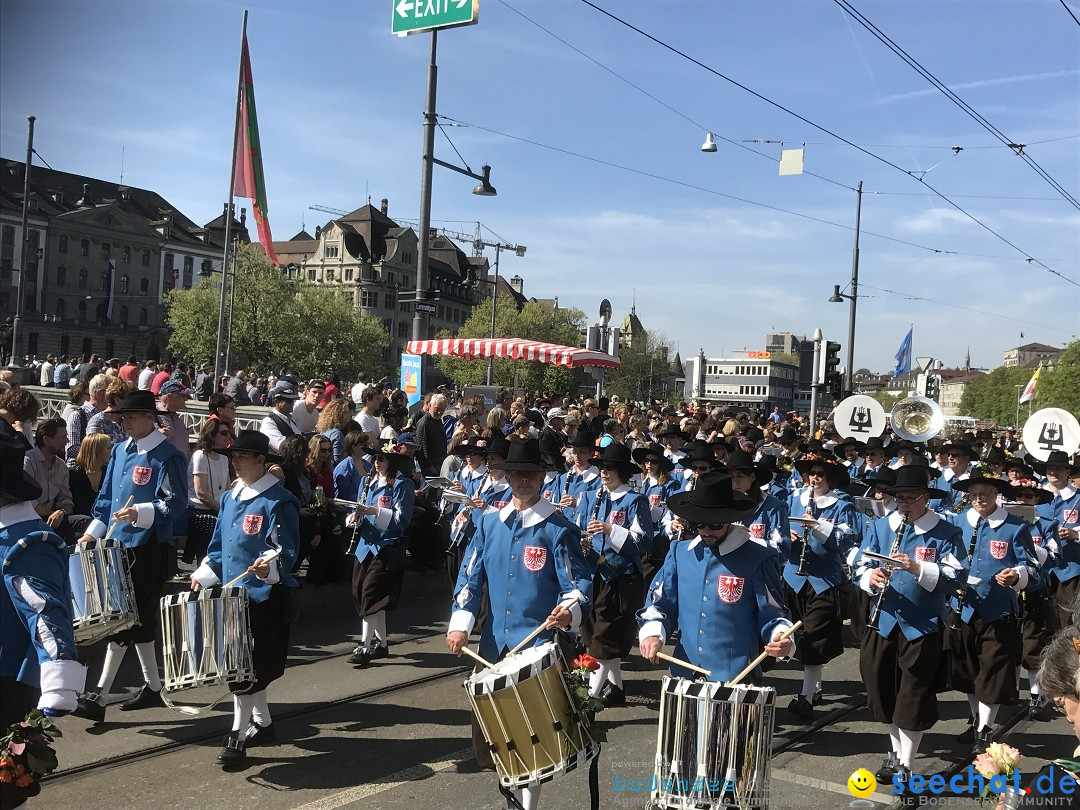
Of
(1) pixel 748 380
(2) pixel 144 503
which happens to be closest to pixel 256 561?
(2) pixel 144 503

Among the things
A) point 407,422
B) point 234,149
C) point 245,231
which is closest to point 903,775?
point 407,422

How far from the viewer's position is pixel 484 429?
13.4 metres

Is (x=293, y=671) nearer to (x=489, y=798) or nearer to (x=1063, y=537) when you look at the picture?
(x=489, y=798)

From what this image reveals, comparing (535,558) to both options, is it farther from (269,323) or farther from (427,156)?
(269,323)

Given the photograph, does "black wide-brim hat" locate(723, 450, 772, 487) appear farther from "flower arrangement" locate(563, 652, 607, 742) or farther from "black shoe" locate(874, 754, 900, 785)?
"flower arrangement" locate(563, 652, 607, 742)

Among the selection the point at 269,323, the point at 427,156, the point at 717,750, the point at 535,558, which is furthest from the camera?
the point at 269,323

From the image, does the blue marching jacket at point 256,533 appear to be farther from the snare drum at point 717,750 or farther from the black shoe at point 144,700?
the snare drum at point 717,750

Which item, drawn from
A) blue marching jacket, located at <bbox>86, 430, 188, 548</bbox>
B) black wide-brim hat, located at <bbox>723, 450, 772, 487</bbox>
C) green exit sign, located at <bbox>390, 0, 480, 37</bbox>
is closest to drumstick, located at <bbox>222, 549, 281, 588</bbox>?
blue marching jacket, located at <bbox>86, 430, 188, 548</bbox>

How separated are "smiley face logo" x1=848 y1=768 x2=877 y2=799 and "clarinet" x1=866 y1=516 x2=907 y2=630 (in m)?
0.97

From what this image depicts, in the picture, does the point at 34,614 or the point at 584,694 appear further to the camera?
the point at 584,694

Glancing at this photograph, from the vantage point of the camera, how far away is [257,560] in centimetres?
661

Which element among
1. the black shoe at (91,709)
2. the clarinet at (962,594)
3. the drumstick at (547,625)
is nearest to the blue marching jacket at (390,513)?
the black shoe at (91,709)

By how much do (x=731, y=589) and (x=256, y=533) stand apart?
319 cm

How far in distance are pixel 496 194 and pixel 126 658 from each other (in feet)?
35.9
